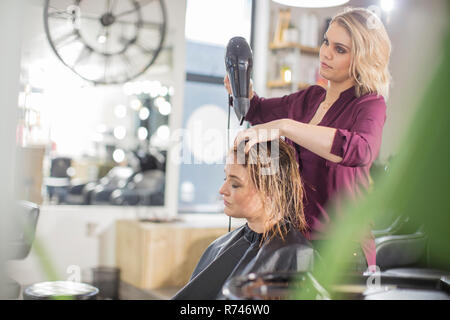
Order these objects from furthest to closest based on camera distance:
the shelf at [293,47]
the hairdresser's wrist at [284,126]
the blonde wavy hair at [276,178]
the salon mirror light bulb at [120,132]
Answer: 1. the salon mirror light bulb at [120,132]
2. the shelf at [293,47]
3. the blonde wavy hair at [276,178]
4. the hairdresser's wrist at [284,126]

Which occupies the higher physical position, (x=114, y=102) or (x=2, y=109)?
(x=114, y=102)

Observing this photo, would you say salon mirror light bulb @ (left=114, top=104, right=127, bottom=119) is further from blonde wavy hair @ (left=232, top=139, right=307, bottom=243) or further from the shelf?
blonde wavy hair @ (left=232, top=139, right=307, bottom=243)

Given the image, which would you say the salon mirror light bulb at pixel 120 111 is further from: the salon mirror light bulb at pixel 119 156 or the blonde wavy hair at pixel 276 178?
the blonde wavy hair at pixel 276 178

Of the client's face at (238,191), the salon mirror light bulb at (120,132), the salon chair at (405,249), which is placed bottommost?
the salon chair at (405,249)

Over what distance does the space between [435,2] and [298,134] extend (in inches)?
52.3

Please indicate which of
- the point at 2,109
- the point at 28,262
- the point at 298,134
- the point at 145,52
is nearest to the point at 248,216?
the point at 298,134

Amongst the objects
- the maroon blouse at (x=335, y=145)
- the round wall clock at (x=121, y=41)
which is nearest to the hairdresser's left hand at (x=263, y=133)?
the maroon blouse at (x=335, y=145)

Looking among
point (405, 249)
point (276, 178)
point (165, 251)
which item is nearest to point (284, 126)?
point (276, 178)

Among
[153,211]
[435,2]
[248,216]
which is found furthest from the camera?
[153,211]

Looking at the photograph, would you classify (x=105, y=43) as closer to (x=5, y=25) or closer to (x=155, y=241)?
(x=155, y=241)

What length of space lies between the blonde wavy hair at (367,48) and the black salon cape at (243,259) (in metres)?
0.42

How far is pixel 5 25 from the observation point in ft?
4.53

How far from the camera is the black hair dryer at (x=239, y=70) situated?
129 centimetres

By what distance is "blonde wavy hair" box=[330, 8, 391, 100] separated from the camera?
4.06 feet
